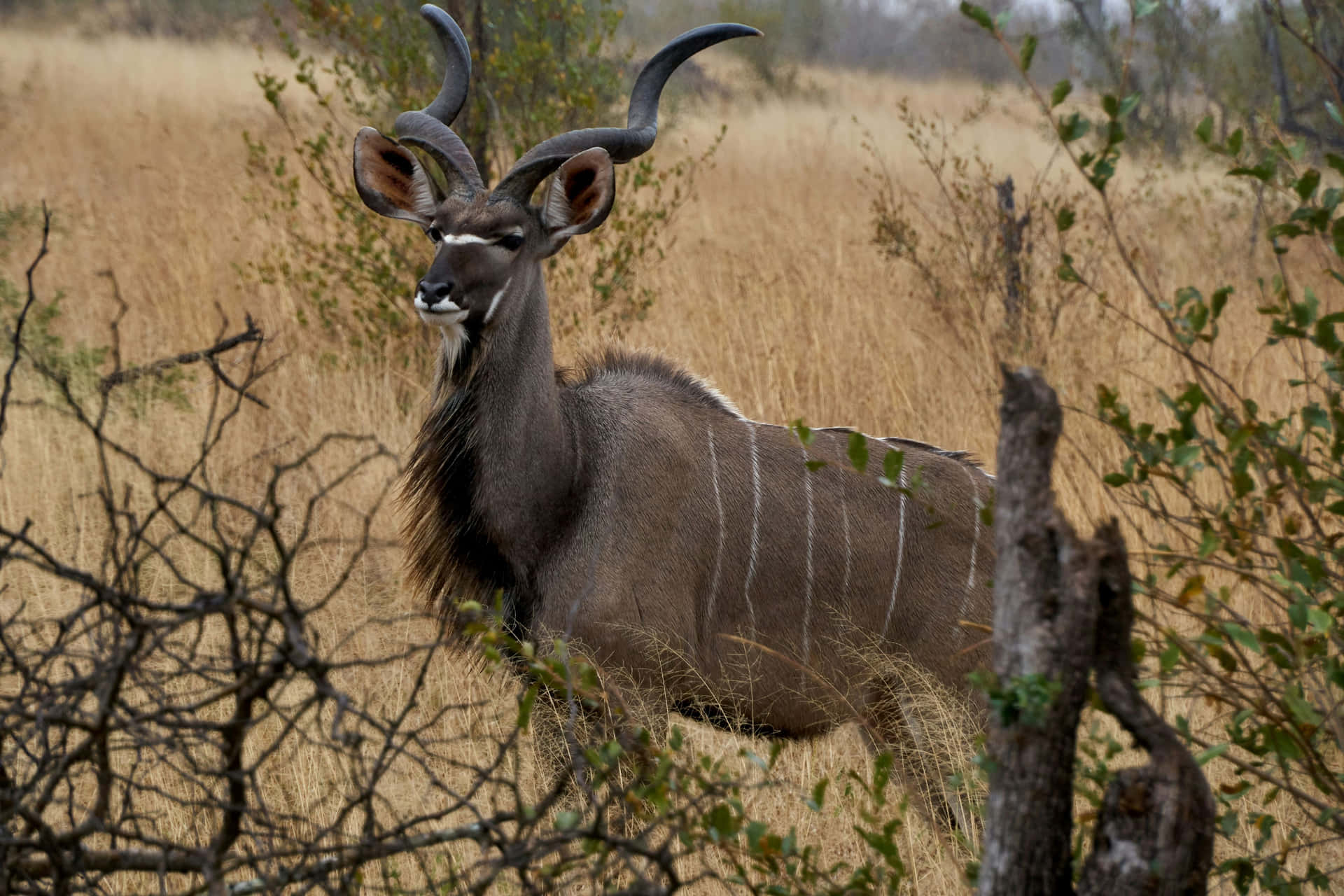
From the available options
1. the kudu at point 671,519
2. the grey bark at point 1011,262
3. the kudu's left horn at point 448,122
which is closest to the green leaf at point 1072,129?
the kudu at point 671,519

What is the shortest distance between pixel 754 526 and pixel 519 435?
634 mm

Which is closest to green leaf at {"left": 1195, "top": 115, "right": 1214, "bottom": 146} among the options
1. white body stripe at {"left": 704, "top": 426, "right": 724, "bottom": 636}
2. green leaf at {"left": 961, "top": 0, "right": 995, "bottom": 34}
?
green leaf at {"left": 961, "top": 0, "right": 995, "bottom": 34}

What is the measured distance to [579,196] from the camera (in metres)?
3.48

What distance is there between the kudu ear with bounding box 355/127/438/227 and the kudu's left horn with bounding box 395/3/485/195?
6 centimetres

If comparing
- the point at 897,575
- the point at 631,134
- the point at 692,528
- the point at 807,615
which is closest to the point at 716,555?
the point at 692,528

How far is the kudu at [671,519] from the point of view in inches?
123

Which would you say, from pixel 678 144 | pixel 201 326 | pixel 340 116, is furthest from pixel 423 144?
pixel 678 144

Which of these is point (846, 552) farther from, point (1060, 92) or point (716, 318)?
point (716, 318)

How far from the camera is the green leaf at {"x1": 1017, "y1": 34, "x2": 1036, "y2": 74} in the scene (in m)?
1.82

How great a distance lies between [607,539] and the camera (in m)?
3.09

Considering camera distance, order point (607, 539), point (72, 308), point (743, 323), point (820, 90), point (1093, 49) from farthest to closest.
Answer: point (820, 90)
point (1093, 49)
point (72, 308)
point (743, 323)
point (607, 539)

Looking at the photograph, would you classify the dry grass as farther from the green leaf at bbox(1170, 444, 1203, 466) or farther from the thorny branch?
the green leaf at bbox(1170, 444, 1203, 466)

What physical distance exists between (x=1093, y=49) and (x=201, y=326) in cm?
1278

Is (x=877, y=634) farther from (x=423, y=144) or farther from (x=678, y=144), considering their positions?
(x=678, y=144)
